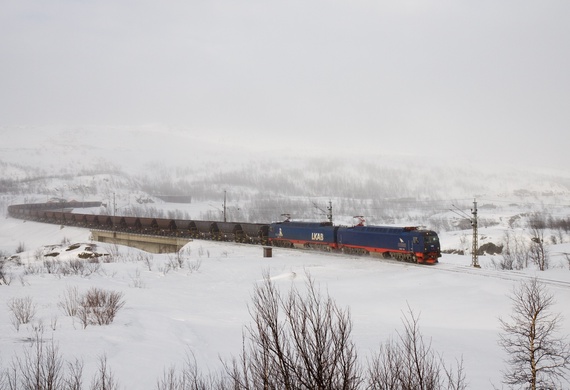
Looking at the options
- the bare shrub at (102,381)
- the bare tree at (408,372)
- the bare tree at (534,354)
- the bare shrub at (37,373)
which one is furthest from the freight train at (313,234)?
the bare shrub at (37,373)

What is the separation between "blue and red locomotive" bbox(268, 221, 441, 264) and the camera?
40.1 meters

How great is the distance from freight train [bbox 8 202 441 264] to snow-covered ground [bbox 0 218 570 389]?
2.46 metres

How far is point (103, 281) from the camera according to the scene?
110 ft

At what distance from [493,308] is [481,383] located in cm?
1230

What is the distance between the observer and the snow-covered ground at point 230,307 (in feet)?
52.6

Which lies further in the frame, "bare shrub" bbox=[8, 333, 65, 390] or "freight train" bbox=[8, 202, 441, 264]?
"freight train" bbox=[8, 202, 441, 264]

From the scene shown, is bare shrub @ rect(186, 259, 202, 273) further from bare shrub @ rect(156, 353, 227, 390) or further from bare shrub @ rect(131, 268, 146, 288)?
bare shrub @ rect(156, 353, 227, 390)

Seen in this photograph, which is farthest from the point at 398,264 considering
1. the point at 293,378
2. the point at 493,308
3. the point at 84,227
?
the point at 84,227

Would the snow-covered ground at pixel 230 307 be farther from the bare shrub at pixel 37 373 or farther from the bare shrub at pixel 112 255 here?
the bare shrub at pixel 112 255

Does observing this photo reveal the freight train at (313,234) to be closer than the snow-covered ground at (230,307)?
No

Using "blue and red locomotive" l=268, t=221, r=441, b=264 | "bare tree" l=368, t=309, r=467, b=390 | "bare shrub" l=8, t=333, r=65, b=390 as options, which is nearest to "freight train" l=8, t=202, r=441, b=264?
"blue and red locomotive" l=268, t=221, r=441, b=264

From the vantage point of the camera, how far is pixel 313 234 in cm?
5253

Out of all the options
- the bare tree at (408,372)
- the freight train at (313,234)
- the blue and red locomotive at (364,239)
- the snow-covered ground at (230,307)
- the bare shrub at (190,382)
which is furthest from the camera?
the freight train at (313,234)

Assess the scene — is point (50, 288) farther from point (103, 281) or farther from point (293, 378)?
point (293, 378)
